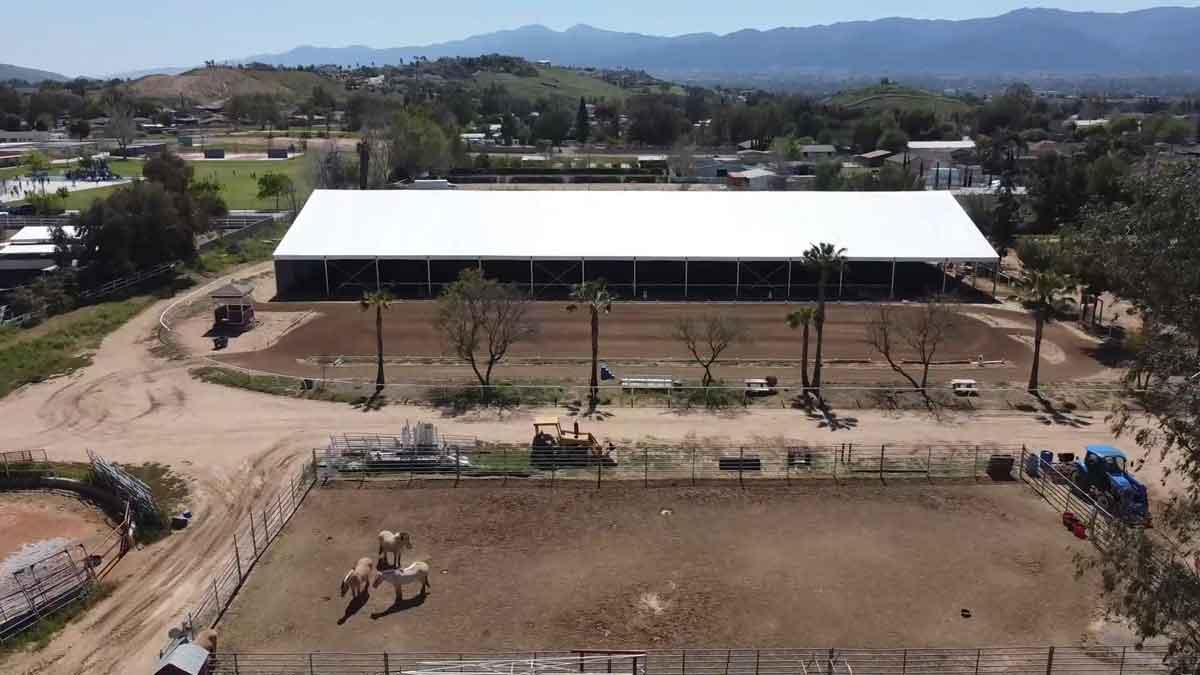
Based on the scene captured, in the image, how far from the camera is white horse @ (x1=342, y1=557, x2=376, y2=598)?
2233cm

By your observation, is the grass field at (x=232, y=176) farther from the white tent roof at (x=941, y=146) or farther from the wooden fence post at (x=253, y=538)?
the white tent roof at (x=941, y=146)

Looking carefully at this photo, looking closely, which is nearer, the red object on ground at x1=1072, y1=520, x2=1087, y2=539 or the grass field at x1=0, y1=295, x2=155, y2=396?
the red object on ground at x1=1072, y1=520, x2=1087, y2=539

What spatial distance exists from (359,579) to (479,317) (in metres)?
18.9

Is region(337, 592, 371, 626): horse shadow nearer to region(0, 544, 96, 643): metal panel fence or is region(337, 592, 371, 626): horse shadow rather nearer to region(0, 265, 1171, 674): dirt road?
region(0, 265, 1171, 674): dirt road

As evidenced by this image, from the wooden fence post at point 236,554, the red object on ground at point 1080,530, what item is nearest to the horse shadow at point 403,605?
the wooden fence post at point 236,554

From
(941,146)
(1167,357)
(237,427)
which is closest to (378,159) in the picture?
(237,427)

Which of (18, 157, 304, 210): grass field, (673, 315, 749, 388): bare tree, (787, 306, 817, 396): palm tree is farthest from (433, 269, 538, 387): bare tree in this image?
(18, 157, 304, 210): grass field

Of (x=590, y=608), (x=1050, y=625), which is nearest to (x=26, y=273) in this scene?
(x=590, y=608)

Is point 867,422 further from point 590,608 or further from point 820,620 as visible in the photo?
point 590,608

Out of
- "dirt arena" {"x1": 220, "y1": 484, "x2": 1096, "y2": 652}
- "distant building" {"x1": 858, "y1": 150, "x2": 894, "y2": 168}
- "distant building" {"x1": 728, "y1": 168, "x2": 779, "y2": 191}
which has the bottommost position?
"dirt arena" {"x1": 220, "y1": 484, "x2": 1096, "y2": 652}

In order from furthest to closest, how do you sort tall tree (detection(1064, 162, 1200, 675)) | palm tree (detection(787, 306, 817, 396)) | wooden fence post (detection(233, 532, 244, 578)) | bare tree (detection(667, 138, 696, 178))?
bare tree (detection(667, 138, 696, 178)), palm tree (detection(787, 306, 817, 396)), wooden fence post (detection(233, 532, 244, 578)), tall tree (detection(1064, 162, 1200, 675))

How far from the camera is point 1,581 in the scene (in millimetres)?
23562

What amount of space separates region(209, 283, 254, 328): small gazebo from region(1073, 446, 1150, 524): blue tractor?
1664 inches

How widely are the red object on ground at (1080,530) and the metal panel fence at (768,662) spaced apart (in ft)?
19.7
